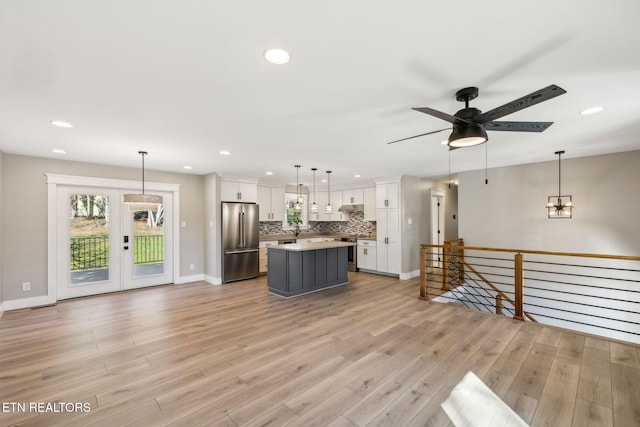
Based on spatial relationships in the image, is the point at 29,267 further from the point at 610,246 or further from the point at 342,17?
the point at 610,246

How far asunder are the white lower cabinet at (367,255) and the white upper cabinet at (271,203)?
2.44 meters

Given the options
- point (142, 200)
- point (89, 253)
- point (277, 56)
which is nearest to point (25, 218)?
point (89, 253)

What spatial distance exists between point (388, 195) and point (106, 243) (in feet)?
20.2

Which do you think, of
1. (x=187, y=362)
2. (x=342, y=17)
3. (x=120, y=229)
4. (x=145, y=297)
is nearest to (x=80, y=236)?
(x=120, y=229)

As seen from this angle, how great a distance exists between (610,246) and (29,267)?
31.9 ft

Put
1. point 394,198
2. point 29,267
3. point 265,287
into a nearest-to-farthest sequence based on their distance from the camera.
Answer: point 29,267 < point 265,287 < point 394,198

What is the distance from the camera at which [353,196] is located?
8.15 m

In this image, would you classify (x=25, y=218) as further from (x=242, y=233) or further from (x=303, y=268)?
(x=303, y=268)

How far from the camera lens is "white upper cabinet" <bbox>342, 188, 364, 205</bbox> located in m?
7.96

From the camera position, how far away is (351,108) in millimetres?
2691

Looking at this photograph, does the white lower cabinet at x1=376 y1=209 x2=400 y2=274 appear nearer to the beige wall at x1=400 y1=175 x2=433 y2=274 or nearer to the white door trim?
the beige wall at x1=400 y1=175 x2=433 y2=274

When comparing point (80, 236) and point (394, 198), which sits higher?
point (394, 198)

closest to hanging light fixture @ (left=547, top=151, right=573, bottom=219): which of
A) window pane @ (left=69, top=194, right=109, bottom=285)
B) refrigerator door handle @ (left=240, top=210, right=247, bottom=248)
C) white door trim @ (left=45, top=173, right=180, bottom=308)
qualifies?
refrigerator door handle @ (left=240, top=210, right=247, bottom=248)

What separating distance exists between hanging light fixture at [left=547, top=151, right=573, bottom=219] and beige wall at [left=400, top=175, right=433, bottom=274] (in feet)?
8.62
